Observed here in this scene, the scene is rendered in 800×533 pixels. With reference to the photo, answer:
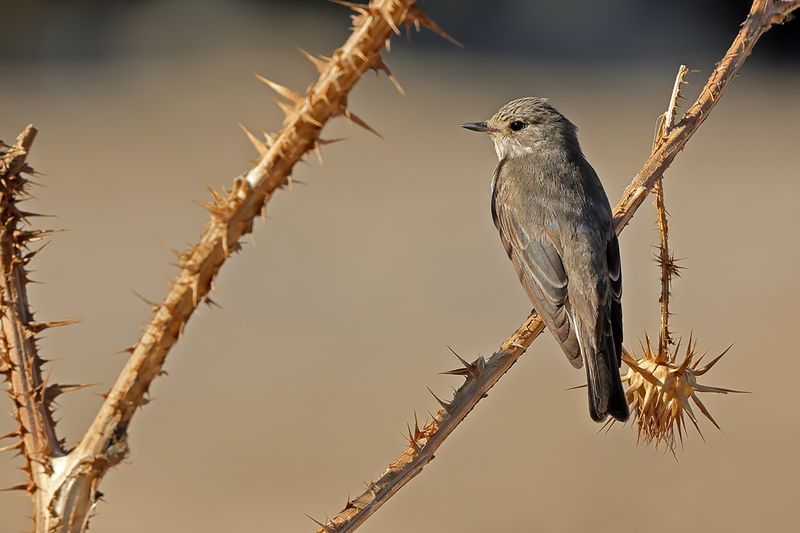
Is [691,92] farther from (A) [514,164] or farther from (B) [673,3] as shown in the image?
(A) [514,164]

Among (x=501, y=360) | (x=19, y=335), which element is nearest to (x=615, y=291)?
(x=501, y=360)

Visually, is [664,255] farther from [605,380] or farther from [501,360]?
[605,380]

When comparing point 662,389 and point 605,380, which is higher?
point 605,380

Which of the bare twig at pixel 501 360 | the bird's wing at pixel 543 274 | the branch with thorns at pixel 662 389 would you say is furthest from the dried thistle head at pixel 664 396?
the bird's wing at pixel 543 274

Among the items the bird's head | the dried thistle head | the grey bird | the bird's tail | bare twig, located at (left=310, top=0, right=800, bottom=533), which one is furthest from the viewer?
the bird's head

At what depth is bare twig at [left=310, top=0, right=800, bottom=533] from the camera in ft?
6.16

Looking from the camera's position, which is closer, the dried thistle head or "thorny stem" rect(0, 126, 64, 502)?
"thorny stem" rect(0, 126, 64, 502)

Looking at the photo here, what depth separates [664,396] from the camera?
2.78 meters

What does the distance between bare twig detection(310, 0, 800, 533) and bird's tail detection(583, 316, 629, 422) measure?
0.38 meters

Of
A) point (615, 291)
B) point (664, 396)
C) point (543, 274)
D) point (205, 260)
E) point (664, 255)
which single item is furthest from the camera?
point (543, 274)

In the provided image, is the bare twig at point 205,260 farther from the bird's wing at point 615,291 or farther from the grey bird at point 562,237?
the bird's wing at point 615,291

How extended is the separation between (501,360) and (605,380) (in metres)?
1.43

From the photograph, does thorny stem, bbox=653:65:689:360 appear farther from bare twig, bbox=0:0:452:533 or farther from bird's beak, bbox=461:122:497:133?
bird's beak, bbox=461:122:497:133

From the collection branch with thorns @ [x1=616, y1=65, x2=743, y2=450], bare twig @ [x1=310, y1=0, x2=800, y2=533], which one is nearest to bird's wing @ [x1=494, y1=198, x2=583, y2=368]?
bare twig @ [x1=310, y1=0, x2=800, y2=533]
